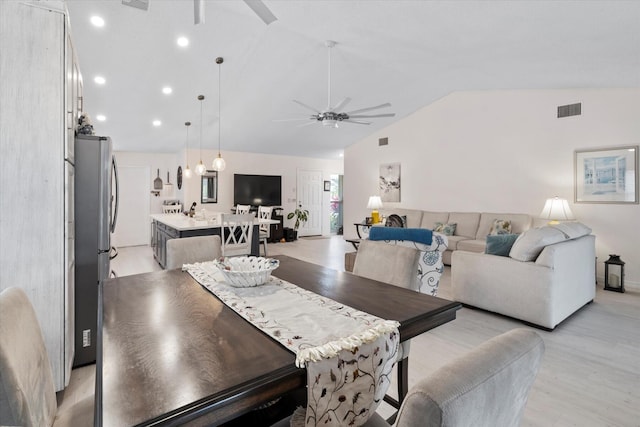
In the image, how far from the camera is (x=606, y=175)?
183 inches

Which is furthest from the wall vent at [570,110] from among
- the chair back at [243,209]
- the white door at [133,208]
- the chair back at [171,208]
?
the white door at [133,208]

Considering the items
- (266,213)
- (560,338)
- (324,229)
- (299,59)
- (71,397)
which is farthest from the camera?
(324,229)

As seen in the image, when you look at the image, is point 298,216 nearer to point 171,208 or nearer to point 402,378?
point 171,208

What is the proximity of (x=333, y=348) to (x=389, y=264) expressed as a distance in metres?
1.15

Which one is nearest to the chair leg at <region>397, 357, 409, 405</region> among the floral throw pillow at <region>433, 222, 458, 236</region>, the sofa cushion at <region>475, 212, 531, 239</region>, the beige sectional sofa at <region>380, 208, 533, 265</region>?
the beige sectional sofa at <region>380, 208, 533, 265</region>

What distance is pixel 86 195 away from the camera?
2445 mm

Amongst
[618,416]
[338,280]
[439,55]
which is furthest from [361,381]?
[439,55]

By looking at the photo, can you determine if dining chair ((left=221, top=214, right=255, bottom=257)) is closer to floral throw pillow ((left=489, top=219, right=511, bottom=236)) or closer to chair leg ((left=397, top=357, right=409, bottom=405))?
chair leg ((left=397, top=357, right=409, bottom=405))

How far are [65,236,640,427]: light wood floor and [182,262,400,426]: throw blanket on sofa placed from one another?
1.07 m

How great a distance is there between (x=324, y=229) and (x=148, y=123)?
18.7 ft

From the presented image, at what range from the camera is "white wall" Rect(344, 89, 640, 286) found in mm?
Result: 4566

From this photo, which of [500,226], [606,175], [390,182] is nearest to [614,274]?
[606,175]

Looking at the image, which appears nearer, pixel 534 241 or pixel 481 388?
pixel 481 388

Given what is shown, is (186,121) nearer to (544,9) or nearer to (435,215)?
(435,215)
